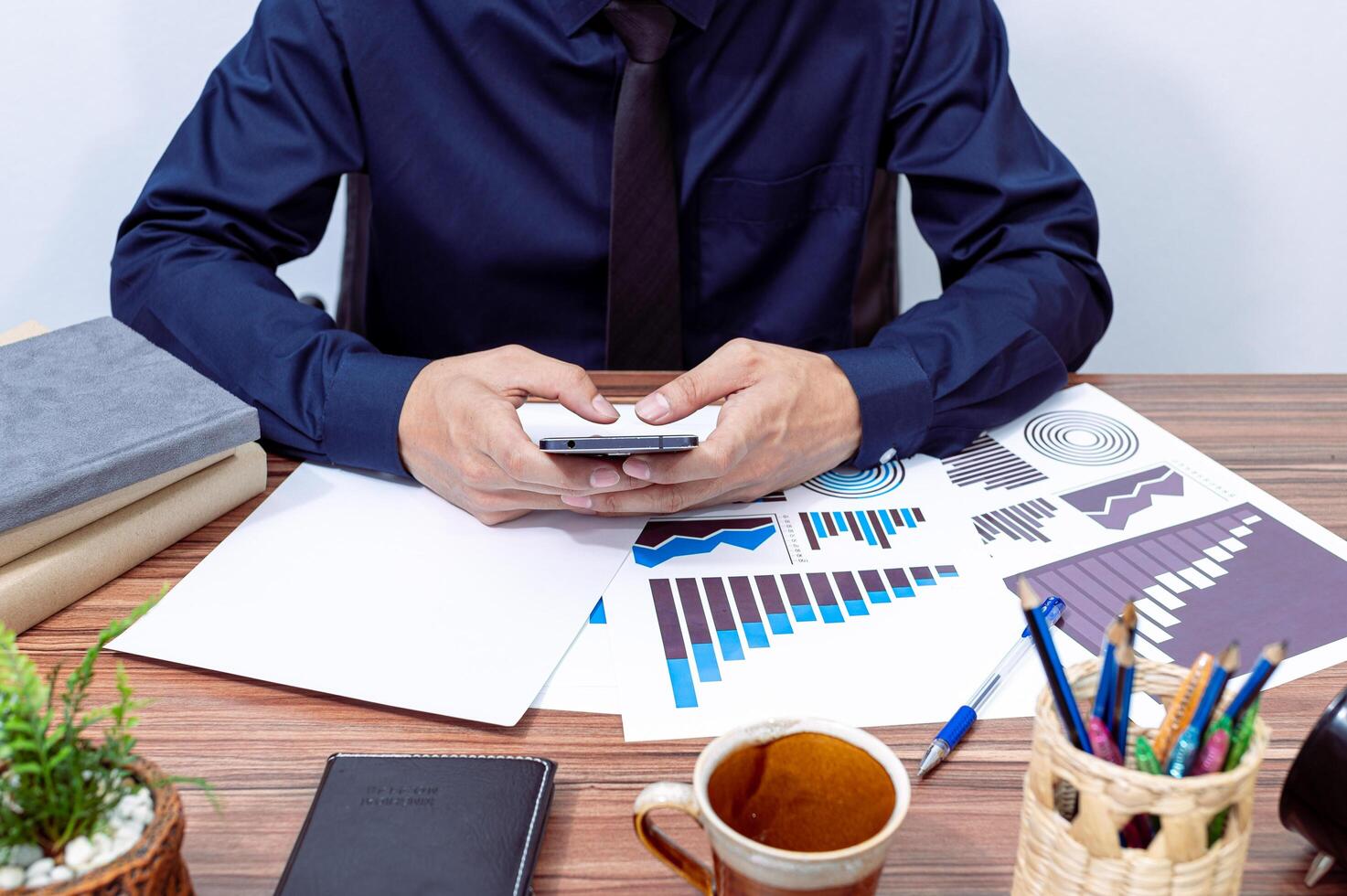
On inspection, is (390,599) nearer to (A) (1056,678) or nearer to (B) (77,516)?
(B) (77,516)

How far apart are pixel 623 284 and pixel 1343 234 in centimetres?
141

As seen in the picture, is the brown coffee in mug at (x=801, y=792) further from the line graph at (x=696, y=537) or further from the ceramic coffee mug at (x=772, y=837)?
the line graph at (x=696, y=537)

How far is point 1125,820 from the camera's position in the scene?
1.49ft

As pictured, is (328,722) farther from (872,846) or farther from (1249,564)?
(1249,564)

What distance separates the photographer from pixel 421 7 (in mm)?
1251

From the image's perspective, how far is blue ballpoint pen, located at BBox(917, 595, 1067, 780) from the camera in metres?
0.66

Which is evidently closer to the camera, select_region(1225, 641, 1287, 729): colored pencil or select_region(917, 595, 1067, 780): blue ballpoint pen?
select_region(1225, 641, 1287, 729): colored pencil

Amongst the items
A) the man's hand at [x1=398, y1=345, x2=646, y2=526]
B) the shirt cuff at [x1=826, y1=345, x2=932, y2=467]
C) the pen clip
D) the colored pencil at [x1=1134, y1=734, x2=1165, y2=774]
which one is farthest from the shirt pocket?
the colored pencil at [x1=1134, y1=734, x2=1165, y2=774]

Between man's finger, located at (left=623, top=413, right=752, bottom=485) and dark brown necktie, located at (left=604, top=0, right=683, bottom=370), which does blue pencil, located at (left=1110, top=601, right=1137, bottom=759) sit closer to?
man's finger, located at (left=623, top=413, right=752, bottom=485)

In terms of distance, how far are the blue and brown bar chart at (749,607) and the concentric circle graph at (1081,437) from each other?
276 millimetres

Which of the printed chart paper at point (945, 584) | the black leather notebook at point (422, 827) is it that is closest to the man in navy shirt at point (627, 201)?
the printed chart paper at point (945, 584)

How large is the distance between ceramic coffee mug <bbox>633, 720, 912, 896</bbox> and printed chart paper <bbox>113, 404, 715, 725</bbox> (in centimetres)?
20

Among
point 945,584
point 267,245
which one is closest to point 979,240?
point 945,584

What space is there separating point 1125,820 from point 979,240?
964 millimetres
